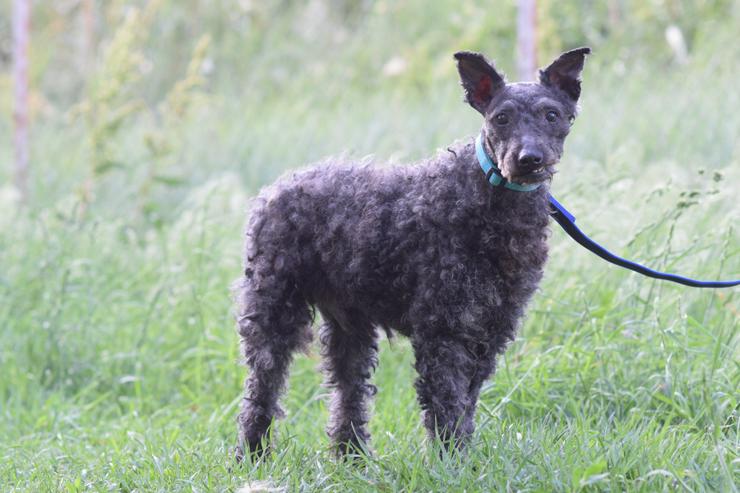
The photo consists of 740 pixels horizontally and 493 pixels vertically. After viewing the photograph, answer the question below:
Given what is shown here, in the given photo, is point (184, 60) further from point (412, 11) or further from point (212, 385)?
point (212, 385)

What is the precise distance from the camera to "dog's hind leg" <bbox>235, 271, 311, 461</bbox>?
4367mm

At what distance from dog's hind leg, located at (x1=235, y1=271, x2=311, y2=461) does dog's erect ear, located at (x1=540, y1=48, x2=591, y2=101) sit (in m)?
1.53

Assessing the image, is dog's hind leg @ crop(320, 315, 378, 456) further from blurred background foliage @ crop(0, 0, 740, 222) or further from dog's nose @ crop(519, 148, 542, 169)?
blurred background foliage @ crop(0, 0, 740, 222)

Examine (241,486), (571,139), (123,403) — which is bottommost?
(123,403)

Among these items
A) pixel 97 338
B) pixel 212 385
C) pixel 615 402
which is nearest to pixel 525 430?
pixel 615 402

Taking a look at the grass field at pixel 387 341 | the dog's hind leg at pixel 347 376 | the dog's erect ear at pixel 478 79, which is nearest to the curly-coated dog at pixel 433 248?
the dog's erect ear at pixel 478 79

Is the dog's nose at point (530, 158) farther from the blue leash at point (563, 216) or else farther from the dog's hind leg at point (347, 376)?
the dog's hind leg at point (347, 376)

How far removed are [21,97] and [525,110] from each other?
7.92 m

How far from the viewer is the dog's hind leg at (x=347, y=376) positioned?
4.57m

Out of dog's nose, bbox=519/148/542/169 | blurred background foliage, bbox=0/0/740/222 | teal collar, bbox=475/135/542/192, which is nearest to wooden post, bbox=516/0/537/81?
blurred background foliage, bbox=0/0/740/222

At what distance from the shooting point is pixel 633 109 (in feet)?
32.1

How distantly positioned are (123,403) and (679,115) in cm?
632

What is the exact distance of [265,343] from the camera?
14.4 ft

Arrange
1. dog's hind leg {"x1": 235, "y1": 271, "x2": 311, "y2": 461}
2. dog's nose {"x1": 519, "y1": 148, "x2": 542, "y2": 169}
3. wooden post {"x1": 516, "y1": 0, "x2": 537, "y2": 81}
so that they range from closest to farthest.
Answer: dog's nose {"x1": 519, "y1": 148, "x2": 542, "y2": 169} → dog's hind leg {"x1": 235, "y1": 271, "x2": 311, "y2": 461} → wooden post {"x1": 516, "y1": 0, "x2": 537, "y2": 81}
